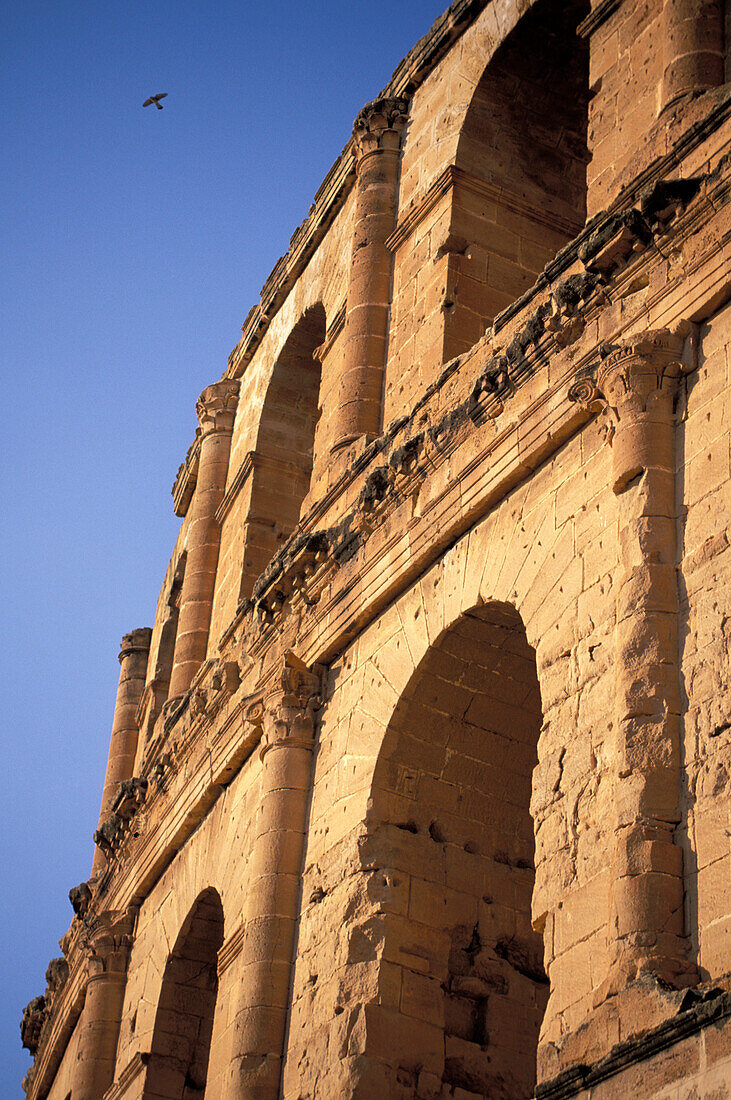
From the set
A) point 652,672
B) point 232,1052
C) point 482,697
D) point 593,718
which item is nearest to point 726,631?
point 652,672

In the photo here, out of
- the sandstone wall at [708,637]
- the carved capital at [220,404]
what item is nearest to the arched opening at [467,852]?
the sandstone wall at [708,637]

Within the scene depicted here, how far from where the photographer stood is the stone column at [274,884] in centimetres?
982

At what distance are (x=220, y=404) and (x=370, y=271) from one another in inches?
176

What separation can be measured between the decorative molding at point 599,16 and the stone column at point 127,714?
36.6ft

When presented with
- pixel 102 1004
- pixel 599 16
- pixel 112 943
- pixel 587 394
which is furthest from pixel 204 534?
pixel 587 394

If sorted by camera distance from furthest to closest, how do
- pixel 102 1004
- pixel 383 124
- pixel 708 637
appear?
pixel 102 1004
pixel 383 124
pixel 708 637

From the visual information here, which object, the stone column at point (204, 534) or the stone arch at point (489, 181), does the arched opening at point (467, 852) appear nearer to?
the stone arch at point (489, 181)

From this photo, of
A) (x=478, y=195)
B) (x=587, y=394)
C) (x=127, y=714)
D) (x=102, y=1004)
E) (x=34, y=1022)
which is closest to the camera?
(x=587, y=394)

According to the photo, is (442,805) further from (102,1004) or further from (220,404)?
(220,404)

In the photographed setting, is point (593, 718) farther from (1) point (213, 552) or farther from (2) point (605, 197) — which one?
(1) point (213, 552)

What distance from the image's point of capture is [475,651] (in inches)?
384

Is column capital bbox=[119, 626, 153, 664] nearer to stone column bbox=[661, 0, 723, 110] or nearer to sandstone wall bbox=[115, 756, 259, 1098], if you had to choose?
sandstone wall bbox=[115, 756, 259, 1098]

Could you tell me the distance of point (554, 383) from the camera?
8977 millimetres

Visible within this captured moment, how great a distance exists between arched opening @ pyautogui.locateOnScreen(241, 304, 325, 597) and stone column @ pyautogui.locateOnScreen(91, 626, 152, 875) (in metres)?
→ 5.14
